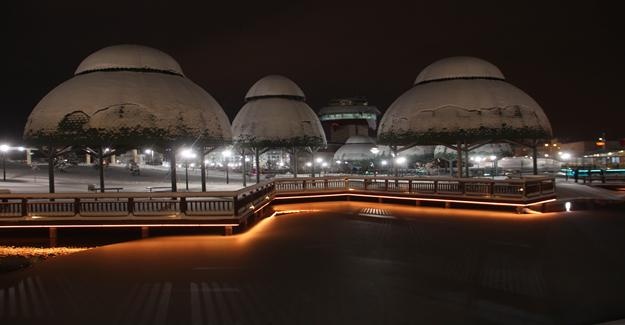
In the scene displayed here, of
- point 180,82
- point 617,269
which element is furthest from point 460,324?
point 180,82

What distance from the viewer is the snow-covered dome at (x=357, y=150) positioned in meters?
53.8

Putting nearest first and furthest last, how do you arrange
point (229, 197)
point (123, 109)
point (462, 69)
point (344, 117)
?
point (229, 197)
point (123, 109)
point (462, 69)
point (344, 117)

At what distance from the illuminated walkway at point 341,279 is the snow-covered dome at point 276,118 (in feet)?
41.7

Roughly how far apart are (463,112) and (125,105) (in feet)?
54.5

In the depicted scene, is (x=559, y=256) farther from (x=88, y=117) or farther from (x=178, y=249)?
(x=88, y=117)

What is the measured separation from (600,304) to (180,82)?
18107 millimetres

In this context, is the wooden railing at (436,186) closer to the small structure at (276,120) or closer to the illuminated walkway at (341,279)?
the small structure at (276,120)

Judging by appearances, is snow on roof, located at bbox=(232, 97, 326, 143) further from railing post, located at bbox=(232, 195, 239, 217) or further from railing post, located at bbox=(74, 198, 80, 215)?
railing post, located at bbox=(74, 198, 80, 215)

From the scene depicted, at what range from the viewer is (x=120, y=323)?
720 centimetres

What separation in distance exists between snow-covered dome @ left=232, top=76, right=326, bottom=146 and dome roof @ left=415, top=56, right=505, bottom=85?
27.4 ft

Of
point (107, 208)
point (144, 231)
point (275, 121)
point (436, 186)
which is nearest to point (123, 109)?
point (107, 208)

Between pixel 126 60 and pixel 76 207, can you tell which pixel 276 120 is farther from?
pixel 76 207

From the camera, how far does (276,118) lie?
2789 centimetres

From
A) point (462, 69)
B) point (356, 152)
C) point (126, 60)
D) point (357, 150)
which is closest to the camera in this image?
point (126, 60)
